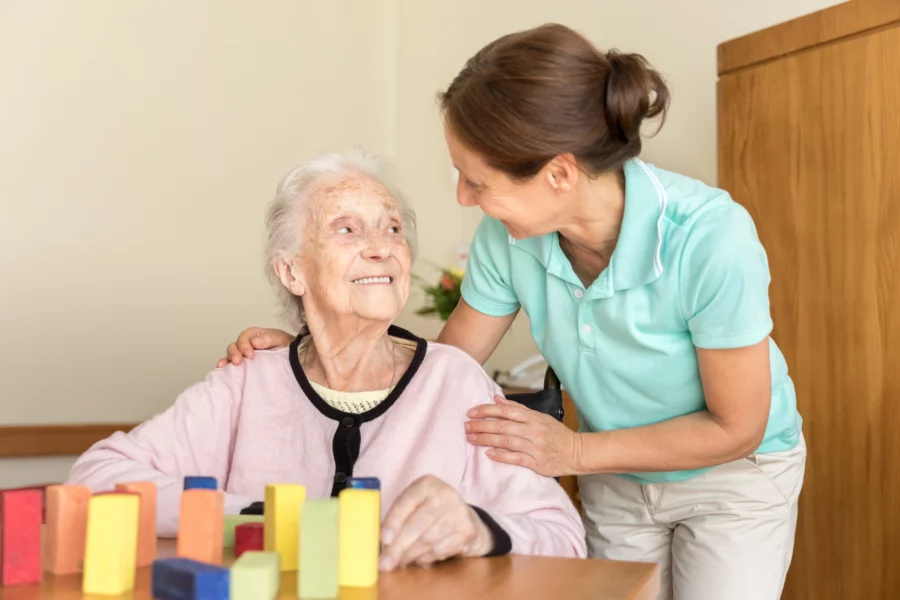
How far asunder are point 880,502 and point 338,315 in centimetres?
126

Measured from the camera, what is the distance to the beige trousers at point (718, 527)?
5.56 ft

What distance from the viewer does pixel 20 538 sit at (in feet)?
Result: 3.20

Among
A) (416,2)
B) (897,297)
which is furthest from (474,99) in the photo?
(416,2)

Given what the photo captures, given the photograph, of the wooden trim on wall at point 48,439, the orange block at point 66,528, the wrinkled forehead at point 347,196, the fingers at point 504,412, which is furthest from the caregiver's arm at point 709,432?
the wooden trim on wall at point 48,439

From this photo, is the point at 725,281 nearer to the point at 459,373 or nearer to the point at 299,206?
the point at 459,373

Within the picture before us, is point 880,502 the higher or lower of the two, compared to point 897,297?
lower

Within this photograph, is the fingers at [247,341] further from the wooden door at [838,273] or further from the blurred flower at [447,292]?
the blurred flower at [447,292]

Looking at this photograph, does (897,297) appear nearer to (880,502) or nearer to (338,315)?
(880,502)

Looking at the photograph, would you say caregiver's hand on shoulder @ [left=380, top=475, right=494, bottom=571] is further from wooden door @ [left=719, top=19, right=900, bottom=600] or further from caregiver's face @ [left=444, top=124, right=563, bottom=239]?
wooden door @ [left=719, top=19, right=900, bottom=600]

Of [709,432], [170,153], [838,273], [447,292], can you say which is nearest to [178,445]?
[709,432]

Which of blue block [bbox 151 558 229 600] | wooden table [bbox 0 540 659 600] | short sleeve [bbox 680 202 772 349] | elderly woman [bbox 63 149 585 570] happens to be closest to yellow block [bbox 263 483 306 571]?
wooden table [bbox 0 540 659 600]

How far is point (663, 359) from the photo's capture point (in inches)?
65.2

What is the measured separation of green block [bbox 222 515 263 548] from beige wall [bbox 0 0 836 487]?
2333mm

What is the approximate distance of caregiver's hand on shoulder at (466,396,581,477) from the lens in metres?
1.50
